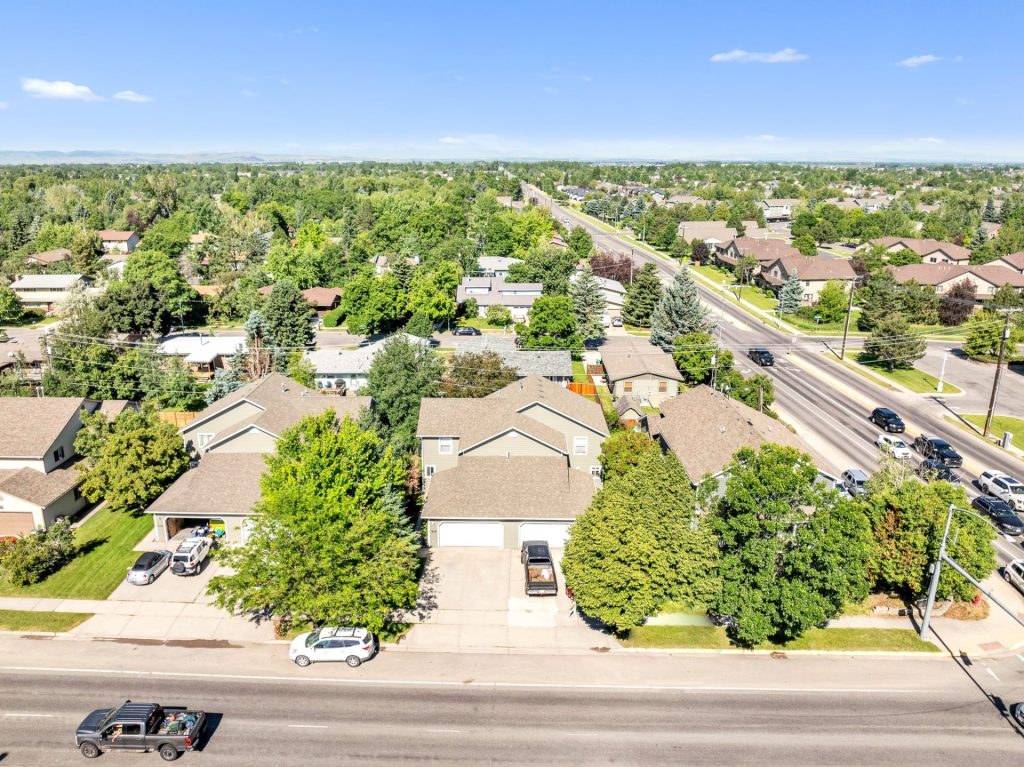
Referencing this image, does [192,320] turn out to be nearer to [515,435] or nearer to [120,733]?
[515,435]

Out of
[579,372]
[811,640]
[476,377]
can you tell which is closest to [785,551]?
[811,640]

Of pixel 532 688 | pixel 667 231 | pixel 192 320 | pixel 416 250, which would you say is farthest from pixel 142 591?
pixel 667 231

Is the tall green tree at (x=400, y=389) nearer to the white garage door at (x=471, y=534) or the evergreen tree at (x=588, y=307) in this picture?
the white garage door at (x=471, y=534)

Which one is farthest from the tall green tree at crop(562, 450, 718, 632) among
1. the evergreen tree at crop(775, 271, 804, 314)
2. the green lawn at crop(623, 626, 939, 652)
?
the evergreen tree at crop(775, 271, 804, 314)

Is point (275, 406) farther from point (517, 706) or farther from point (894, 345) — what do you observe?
point (894, 345)

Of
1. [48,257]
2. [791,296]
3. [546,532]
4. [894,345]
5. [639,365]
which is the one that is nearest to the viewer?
[546,532]

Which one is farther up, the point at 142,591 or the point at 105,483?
the point at 105,483
